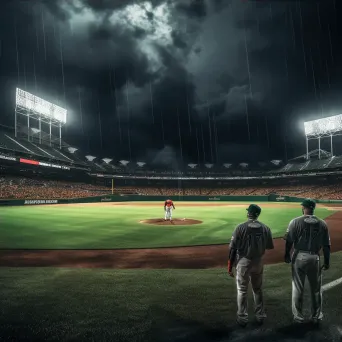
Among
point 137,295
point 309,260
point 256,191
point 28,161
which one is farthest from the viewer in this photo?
point 256,191

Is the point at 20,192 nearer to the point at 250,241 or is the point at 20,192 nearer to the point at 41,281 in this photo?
the point at 41,281

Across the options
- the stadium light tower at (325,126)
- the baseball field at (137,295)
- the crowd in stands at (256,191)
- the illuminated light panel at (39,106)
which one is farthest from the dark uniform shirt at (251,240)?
the stadium light tower at (325,126)

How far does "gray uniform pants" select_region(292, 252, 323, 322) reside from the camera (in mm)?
4297

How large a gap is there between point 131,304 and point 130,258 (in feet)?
14.0

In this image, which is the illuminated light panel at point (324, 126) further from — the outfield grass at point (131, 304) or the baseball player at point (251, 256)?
the baseball player at point (251, 256)

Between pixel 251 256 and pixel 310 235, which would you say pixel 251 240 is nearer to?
pixel 251 256

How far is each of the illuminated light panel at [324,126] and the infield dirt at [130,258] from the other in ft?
206

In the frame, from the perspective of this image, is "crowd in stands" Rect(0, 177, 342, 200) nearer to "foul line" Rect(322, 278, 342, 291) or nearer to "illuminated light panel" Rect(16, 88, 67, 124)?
"illuminated light panel" Rect(16, 88, 67, 124)

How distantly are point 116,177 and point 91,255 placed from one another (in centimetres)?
7095

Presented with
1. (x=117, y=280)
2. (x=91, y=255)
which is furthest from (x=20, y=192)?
(x=117, y=280)

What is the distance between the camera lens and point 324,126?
220 feet

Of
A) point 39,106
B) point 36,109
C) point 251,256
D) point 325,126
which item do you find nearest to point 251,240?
point 251,256

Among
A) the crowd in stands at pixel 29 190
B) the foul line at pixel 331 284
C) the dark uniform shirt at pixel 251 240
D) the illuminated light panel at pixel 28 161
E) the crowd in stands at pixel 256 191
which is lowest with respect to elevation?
the foul line at pixel 331 284

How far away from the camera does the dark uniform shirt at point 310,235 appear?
4.33m
